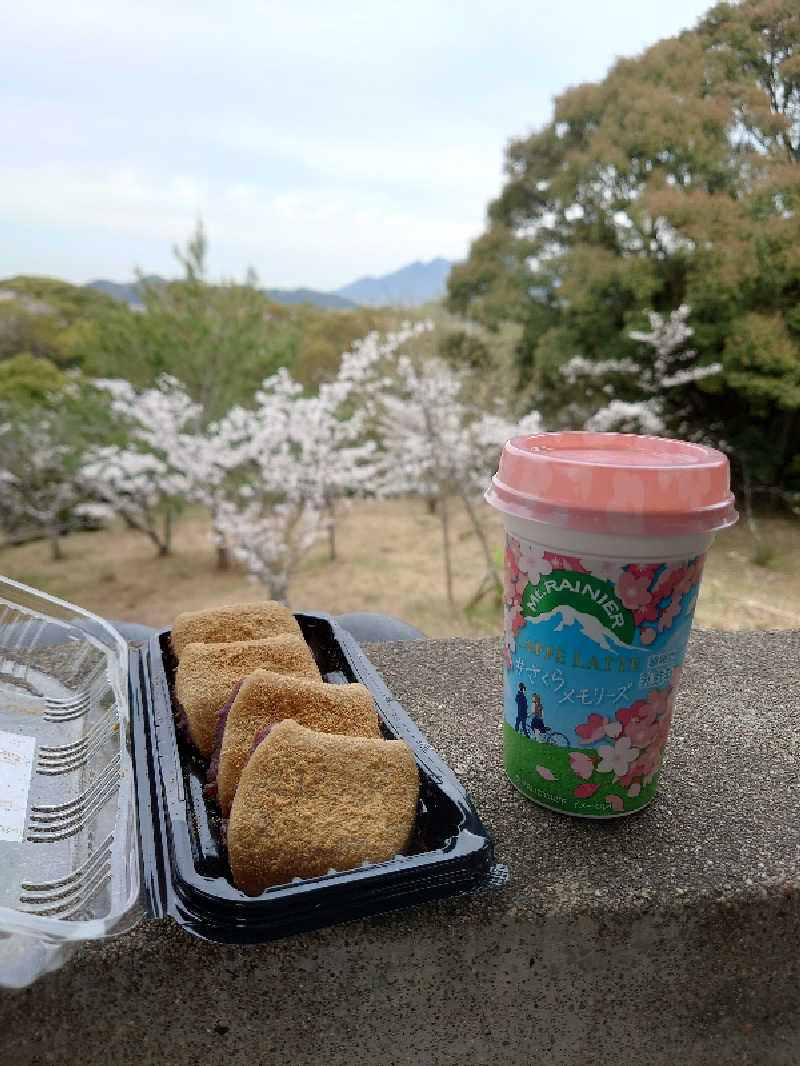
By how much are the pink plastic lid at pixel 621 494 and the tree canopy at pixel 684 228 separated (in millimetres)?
4810

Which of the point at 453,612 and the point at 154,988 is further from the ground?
the point at 154,988

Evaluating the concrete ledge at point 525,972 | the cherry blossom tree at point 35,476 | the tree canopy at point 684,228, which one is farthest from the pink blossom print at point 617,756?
the cherry blossom tree at point 35,476

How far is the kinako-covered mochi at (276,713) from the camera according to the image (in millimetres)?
800

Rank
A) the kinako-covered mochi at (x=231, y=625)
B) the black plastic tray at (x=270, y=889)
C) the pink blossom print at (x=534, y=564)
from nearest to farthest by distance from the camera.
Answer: the black plastic tray at (x=270, y=889), the pink blossom print at (x=534, y=564), the kinako-covered mochi at (x=231, y=625)

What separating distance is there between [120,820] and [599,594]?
0.56m

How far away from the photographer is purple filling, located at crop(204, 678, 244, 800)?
2.72ft

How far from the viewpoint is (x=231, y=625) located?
111cm

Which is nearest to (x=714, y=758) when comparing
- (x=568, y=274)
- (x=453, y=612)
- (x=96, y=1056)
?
(x=96, y=1056)

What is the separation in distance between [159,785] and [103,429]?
567 centimetres

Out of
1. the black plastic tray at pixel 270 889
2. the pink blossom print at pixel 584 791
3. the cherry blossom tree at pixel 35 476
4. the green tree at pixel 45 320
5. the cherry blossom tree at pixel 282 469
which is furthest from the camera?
the green tree at pixel 45 320

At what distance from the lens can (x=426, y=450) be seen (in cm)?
577

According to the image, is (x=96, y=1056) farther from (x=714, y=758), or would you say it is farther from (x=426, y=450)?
(x=426, y=450)

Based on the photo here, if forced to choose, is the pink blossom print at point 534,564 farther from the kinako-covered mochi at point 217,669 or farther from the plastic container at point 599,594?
the kinako-covered mochi at point 217,669

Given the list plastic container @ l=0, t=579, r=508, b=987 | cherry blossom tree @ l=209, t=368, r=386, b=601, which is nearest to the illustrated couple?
plastic container @ l=0, t=579, r=508, b=987
